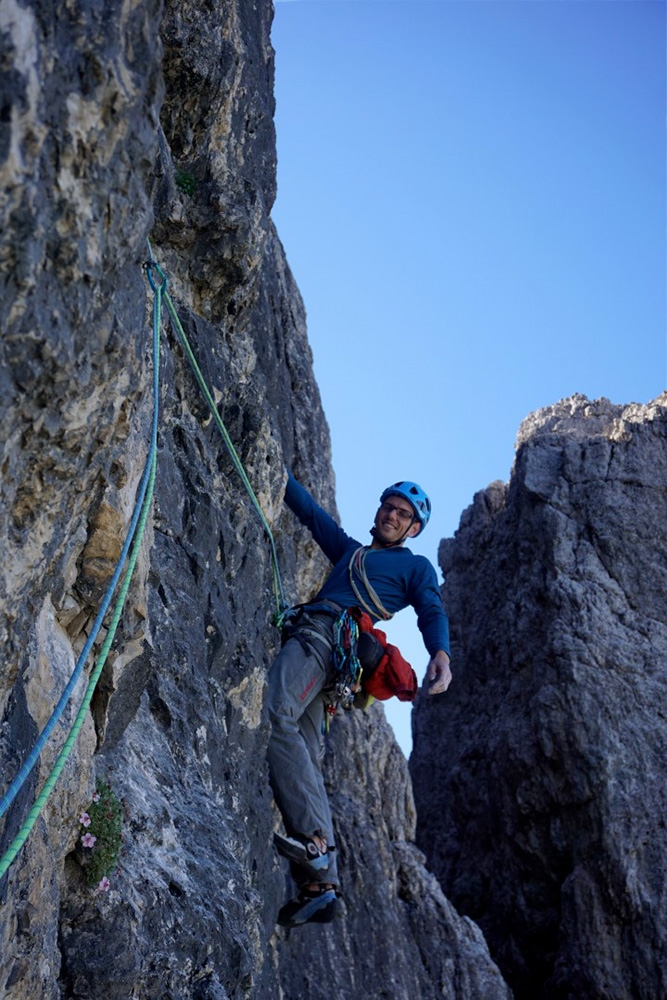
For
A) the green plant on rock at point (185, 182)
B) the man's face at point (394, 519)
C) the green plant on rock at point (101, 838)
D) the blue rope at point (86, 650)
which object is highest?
the green plant on rock at point (185, 182)

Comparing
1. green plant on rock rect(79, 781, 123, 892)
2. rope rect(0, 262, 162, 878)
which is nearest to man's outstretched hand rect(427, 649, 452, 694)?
green plant on rock rect(79, 781, 123, 892)

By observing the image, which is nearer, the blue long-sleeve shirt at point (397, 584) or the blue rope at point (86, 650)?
the blue rope at point (86, 650)

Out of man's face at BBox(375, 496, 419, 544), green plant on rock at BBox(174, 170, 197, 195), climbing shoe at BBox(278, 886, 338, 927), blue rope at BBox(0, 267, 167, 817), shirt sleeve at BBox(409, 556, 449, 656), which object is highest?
green plant on rock at BBox(174, 170, 197, 195)

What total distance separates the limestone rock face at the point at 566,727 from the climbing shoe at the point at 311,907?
6.70m

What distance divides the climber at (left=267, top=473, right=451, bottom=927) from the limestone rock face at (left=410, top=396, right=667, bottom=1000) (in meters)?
6.36

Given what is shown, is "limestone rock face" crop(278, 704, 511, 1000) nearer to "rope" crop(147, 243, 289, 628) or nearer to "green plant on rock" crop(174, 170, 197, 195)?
"rope" crop(147, 243, 289, 628)

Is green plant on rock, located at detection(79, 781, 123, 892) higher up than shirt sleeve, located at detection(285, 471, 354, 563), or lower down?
lower down

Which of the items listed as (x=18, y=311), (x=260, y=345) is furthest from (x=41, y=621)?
(x=260, y=345)

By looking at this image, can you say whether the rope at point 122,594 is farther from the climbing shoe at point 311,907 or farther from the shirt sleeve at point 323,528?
the shirt sleeve at point 323,528

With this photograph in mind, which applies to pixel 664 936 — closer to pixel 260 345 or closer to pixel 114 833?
pixel 260 345

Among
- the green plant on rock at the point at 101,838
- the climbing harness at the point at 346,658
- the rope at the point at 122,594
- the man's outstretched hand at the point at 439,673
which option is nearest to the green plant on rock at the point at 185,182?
the rope at the point at 122,594

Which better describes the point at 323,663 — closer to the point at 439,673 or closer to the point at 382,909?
the point at 439,673

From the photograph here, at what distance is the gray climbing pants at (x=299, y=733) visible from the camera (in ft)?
26.0

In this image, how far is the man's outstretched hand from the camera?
7.42 m
